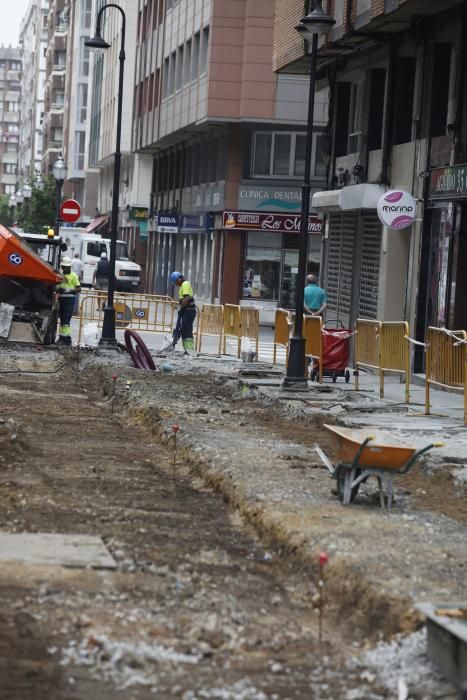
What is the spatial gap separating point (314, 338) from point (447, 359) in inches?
236

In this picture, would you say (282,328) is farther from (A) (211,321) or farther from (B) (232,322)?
(A) (211,321)

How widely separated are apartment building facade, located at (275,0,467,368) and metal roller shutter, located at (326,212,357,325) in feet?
0.07

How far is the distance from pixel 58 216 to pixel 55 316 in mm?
8756

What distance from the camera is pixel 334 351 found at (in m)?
24.2

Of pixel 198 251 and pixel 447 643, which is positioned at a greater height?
pixel 198 251

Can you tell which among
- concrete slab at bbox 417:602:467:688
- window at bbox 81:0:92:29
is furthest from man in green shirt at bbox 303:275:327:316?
window at bbox 81:0:92:29

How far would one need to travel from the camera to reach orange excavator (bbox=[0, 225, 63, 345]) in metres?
30.9

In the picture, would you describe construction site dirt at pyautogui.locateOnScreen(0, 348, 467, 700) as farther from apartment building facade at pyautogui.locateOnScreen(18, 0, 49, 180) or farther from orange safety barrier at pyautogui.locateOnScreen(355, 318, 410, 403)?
apartment building facade at pyautogui.locateOnScreen(18, 0, 49, 180)

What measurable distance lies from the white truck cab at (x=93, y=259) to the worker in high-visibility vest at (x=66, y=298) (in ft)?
110

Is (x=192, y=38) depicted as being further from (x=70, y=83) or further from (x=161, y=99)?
(x=70, y=83)

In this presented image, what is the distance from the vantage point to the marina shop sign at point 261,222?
51656 mm

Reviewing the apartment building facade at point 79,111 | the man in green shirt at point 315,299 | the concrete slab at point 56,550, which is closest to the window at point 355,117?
the man in green shirt at point 315,299

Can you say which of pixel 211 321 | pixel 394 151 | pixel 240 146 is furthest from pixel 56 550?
pixel 240 146

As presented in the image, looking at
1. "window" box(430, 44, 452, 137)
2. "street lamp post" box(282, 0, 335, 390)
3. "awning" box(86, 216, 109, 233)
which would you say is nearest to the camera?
"street lamp post" box(282, 0, 335, 390)
